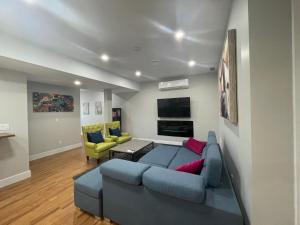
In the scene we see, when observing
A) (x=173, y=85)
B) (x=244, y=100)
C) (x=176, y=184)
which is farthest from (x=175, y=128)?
(x=244, y=100)

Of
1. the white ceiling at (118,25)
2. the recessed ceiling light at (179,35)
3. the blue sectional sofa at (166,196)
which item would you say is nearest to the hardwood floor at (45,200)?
the blue sectional sofa at (166,196)

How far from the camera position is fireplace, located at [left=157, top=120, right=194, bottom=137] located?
5.09m

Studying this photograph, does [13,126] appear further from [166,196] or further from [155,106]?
[155,106]

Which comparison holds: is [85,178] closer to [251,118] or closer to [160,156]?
[160,156]

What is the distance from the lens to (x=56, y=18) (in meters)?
1.74

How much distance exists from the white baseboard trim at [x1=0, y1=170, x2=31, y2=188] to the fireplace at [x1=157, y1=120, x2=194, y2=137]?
4.03 m

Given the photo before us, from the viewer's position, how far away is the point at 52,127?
4629 millimetres

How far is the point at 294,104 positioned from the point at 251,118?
0.27 meters

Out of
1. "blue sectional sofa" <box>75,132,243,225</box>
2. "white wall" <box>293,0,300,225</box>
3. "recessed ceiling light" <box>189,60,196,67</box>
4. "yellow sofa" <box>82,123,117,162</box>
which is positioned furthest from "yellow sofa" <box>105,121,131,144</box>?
"white wall" <box>293,0,300,225</box>

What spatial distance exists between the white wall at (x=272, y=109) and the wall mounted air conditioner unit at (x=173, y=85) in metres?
3.78

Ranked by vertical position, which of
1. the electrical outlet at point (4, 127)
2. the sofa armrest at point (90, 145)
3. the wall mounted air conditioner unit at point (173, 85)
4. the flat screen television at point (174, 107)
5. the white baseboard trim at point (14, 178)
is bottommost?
the white baseboard trim at point (14, 178)

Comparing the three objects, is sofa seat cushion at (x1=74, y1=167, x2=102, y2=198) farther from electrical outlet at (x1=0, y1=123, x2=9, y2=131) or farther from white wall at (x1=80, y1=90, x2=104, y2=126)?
white wall at (x1=80, y1=90, x2=104, y2=126)

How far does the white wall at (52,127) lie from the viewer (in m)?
4.12

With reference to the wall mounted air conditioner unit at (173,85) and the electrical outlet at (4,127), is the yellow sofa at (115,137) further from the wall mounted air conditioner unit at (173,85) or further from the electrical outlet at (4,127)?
the electrical outlet at (4,127)
